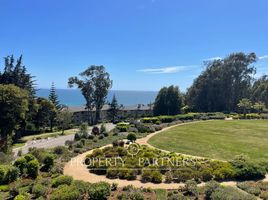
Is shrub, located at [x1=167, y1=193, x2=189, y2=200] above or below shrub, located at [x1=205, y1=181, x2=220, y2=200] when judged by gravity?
below

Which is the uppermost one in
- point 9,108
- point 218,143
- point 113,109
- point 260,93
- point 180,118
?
point 260,93

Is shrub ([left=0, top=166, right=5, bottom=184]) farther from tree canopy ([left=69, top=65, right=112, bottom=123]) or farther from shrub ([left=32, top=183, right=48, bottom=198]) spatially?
tree canopy ([left=69, top=65, right=112, bottom=123])

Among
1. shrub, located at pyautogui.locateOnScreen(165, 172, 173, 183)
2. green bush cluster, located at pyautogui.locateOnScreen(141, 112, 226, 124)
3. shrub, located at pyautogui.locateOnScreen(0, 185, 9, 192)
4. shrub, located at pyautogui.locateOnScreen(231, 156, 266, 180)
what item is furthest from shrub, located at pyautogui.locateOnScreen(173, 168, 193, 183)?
green bush cluster, located at pyautogui.locateOnScreen(141, 112, 226, 124)

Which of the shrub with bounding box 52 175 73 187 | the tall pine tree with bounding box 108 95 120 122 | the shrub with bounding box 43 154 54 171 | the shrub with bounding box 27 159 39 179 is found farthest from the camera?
the tall pine tree with bounding box 108 95 120 122

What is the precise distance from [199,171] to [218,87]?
161 ft

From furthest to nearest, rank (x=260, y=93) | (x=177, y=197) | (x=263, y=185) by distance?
(x=260, y=93), (x=263, y=185), (x=177, y=197)

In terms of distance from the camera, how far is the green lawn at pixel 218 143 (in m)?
20.7

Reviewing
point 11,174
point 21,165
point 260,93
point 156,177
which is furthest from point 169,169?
point 260,93

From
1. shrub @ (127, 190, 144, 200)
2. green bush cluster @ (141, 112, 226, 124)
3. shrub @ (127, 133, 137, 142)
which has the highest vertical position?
green bush cluster @ (141, 112, 226, 124)

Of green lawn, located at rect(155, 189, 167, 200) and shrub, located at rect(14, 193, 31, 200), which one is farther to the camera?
green lawn, located at rect(155, 189, 167, 200)

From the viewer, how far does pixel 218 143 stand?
24578 mm

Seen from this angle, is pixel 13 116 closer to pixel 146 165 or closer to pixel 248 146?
pixel 146 165

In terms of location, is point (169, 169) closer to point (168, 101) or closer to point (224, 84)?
point (168, 101)

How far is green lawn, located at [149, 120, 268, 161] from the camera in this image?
20.7 m
